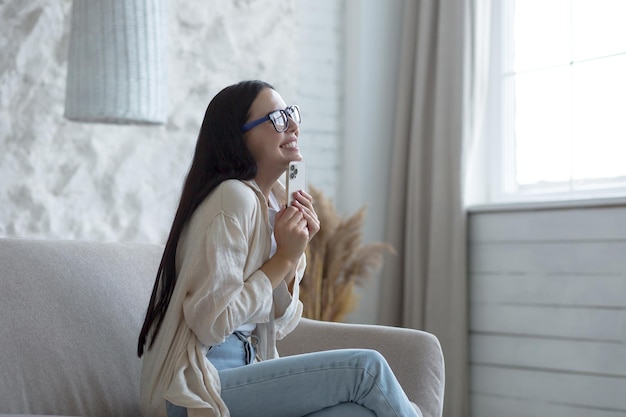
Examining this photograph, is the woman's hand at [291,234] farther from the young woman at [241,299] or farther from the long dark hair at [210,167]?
the long dark hair at [210,167]

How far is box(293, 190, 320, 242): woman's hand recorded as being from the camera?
6.82 feet

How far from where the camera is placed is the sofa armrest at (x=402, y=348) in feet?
7.33

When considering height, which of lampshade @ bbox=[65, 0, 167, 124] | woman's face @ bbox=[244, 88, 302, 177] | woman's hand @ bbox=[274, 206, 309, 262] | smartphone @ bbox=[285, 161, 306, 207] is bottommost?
woman's hand @ bbox=[274, 206, 309, 262]

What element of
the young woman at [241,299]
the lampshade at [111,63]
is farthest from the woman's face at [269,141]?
the lampshade at [111,63]

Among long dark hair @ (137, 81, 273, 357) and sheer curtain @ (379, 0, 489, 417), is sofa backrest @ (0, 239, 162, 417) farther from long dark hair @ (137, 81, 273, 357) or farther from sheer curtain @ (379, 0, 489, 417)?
sheer curtain @ (379, 0, 489, 417)

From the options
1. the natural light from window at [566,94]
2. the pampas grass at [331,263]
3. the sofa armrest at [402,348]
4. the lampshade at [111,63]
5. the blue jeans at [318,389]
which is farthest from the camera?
the pampas grass at [331,263]

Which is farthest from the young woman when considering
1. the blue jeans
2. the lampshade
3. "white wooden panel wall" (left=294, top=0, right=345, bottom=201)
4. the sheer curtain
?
"white wooden panel wall" (left=294, top=0, right=345, bottom=201)

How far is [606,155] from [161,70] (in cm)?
171

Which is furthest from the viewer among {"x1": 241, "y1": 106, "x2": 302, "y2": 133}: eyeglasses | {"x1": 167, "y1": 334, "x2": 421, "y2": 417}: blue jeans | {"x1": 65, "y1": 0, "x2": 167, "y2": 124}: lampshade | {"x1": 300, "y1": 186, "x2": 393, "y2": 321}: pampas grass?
{"x1": 300, "y1": 186, "x2": 393, "y2": 321}: pampas grass

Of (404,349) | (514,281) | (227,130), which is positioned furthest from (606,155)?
(227,130)

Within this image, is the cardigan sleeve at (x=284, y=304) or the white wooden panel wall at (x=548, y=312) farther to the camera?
the white wooden panel wall at (x=548, y=312)

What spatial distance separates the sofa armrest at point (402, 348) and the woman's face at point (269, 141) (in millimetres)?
515

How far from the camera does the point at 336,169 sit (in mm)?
4160

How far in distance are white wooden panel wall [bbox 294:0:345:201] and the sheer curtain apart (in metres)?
0.29
